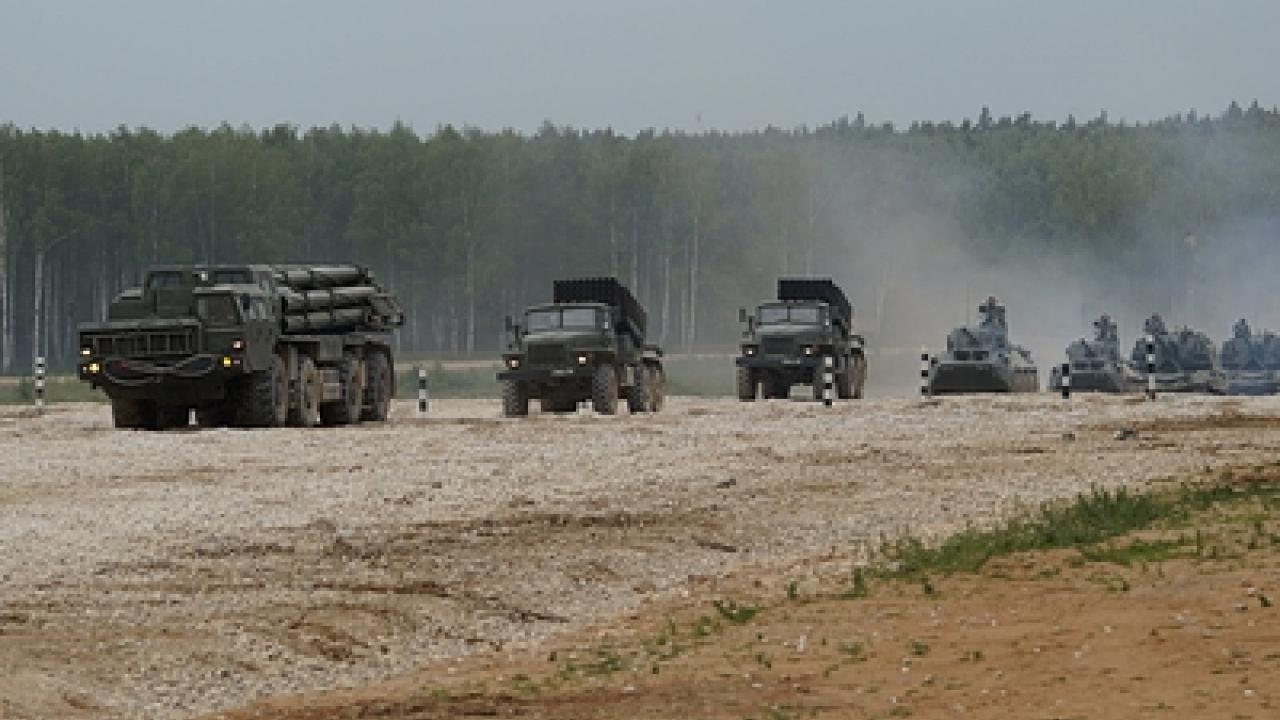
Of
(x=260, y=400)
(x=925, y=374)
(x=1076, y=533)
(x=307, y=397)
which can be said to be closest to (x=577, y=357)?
(x=307, y=397)

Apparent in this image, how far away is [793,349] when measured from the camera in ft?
168

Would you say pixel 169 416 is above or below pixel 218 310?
below

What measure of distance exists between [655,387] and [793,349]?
5.31m

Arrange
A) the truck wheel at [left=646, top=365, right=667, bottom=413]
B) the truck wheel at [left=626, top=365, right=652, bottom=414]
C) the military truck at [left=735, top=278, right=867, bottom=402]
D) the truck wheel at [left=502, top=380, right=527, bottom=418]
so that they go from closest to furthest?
the truck wheel at [left=502, top=380, right=527, bottom=418] < the truck wheel at [left=626, top=365, right=652, bottom=414] < the truck wheel at [left=646, top=365, right=667, bottom=413] < the military truck at [left=735, top=278, right=867, bottom=402]

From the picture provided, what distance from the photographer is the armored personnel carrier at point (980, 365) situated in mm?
53562

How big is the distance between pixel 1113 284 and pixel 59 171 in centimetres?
5369

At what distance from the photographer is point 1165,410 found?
3744cm

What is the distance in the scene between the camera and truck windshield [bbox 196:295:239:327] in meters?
36.1

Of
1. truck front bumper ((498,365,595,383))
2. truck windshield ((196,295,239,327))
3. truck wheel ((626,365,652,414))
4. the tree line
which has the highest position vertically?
the tree line

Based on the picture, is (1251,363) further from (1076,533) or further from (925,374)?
(1076,533)

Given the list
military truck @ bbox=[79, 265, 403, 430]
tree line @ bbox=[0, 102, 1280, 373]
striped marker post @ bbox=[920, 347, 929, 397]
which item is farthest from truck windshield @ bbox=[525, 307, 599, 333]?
tree line @ bbox=[0, 102, 1280, 373]

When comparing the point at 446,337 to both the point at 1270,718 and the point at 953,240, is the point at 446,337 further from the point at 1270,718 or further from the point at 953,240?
the point at 1270,718

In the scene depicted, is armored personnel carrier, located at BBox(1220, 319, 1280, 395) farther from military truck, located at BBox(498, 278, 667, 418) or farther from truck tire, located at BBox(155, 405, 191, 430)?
truck tire, located at BBox(155, 405, 191, 430)

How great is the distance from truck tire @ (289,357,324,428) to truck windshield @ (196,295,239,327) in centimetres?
220
